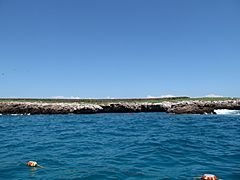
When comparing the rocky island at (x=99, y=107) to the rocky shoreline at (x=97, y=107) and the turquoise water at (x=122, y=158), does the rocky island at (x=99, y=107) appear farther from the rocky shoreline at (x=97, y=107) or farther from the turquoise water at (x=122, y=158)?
the turquoise water at (x=122, y=158)

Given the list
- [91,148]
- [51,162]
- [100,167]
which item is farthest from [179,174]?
[91,148]

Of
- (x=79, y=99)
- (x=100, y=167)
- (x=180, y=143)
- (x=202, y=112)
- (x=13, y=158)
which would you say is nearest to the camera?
(x=100, y=167)

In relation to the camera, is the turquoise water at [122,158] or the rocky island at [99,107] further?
the rocky island at [99,107]

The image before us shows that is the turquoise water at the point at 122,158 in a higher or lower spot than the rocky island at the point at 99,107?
lower

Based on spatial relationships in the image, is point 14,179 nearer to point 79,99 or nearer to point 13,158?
point 13,158

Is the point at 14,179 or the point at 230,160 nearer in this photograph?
the point at 14,179

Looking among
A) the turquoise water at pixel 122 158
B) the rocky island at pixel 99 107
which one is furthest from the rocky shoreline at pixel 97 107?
the turquoise water at pixel 122 158

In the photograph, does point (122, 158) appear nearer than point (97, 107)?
Yes

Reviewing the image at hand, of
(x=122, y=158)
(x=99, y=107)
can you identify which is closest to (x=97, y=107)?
(x=99, y=107)

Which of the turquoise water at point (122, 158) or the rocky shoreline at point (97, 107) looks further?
the rocky shoreline at point (97, 107)

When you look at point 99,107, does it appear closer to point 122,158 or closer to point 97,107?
point 97,107

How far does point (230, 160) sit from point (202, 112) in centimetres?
3499

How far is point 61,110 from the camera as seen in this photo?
166ft

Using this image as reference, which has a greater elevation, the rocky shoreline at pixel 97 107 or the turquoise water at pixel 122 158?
the rocky shoreline at pixel 97 107
